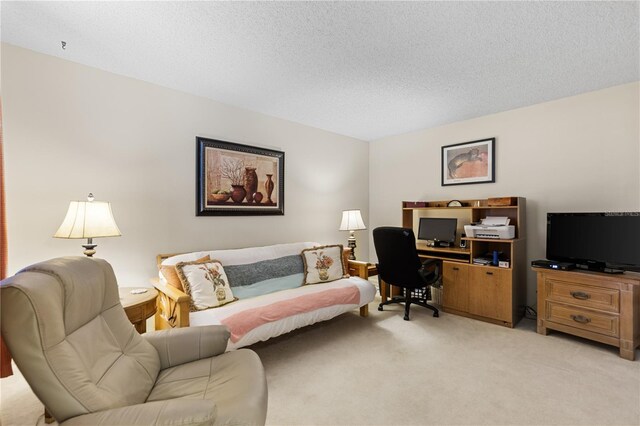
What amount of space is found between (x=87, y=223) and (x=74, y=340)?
1.09 metres

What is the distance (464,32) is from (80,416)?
281cm

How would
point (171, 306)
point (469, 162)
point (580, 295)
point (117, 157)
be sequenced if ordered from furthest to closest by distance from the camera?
point (469, 162), point (580, 295), point (117, 157), point (171, 306)

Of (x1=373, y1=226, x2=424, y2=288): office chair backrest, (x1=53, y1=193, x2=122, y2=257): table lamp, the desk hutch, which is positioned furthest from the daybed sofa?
the desk hutch

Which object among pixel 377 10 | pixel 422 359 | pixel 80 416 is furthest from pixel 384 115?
pixel 80 416

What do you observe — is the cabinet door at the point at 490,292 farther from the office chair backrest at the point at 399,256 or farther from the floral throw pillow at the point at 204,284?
the floral throw pillow at the point at 204,284

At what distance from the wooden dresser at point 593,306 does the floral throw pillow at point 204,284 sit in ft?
9.84

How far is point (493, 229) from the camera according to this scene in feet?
10.8

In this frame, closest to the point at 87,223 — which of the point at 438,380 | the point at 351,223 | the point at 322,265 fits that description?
the point at 322,265

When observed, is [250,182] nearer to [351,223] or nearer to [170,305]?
[351,223]

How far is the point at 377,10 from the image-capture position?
1.79 metres

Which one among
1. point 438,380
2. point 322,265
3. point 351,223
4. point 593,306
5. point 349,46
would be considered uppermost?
point 349,46

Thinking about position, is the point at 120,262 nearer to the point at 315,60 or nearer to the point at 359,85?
the point at 315,60

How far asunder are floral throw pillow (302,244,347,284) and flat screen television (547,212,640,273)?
2192 millimetres

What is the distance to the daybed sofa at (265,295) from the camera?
226cm
